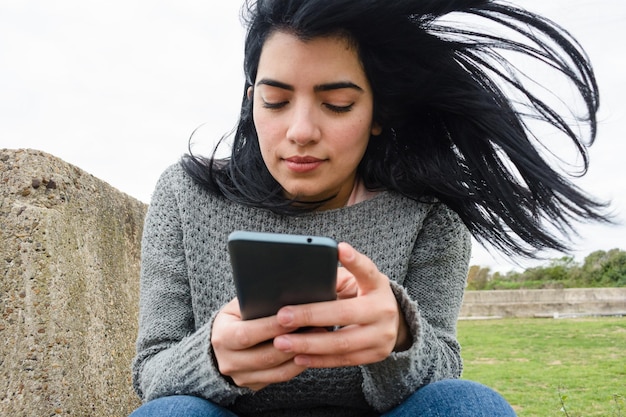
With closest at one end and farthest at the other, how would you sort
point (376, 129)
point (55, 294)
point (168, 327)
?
point (168, 327), point (55, 294), point (376, 129)

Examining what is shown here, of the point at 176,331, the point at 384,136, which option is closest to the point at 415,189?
the point at 384,136

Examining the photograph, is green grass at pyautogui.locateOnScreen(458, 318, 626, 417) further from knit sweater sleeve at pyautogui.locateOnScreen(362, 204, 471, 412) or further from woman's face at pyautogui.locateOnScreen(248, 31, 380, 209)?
woman's face at pyautogui.locateOnScreen(248, 31, 380, 209)

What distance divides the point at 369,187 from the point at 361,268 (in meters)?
0.86

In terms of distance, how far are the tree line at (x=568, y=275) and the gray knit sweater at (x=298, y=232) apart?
46.0 ft

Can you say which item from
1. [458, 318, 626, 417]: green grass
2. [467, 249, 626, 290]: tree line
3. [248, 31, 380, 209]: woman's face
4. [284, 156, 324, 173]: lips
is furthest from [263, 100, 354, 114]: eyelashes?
[467, 249, 626, 290]: tree line

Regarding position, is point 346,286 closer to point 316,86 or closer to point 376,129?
point 316,86

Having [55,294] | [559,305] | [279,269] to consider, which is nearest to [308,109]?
[279,269]

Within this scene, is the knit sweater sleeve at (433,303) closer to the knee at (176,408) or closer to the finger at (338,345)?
the finger at (338,345)

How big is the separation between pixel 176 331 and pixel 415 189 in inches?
31.3

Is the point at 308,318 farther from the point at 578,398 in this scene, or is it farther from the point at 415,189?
the point at 578,398

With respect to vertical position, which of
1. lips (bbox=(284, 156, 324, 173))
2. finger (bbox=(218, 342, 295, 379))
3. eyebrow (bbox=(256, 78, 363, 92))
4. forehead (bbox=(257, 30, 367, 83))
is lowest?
finger (bbox=(218, 342, 295, 379))

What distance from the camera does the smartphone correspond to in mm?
1128

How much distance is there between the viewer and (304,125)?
5.49 ft

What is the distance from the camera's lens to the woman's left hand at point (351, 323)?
A: 48.7 inches
